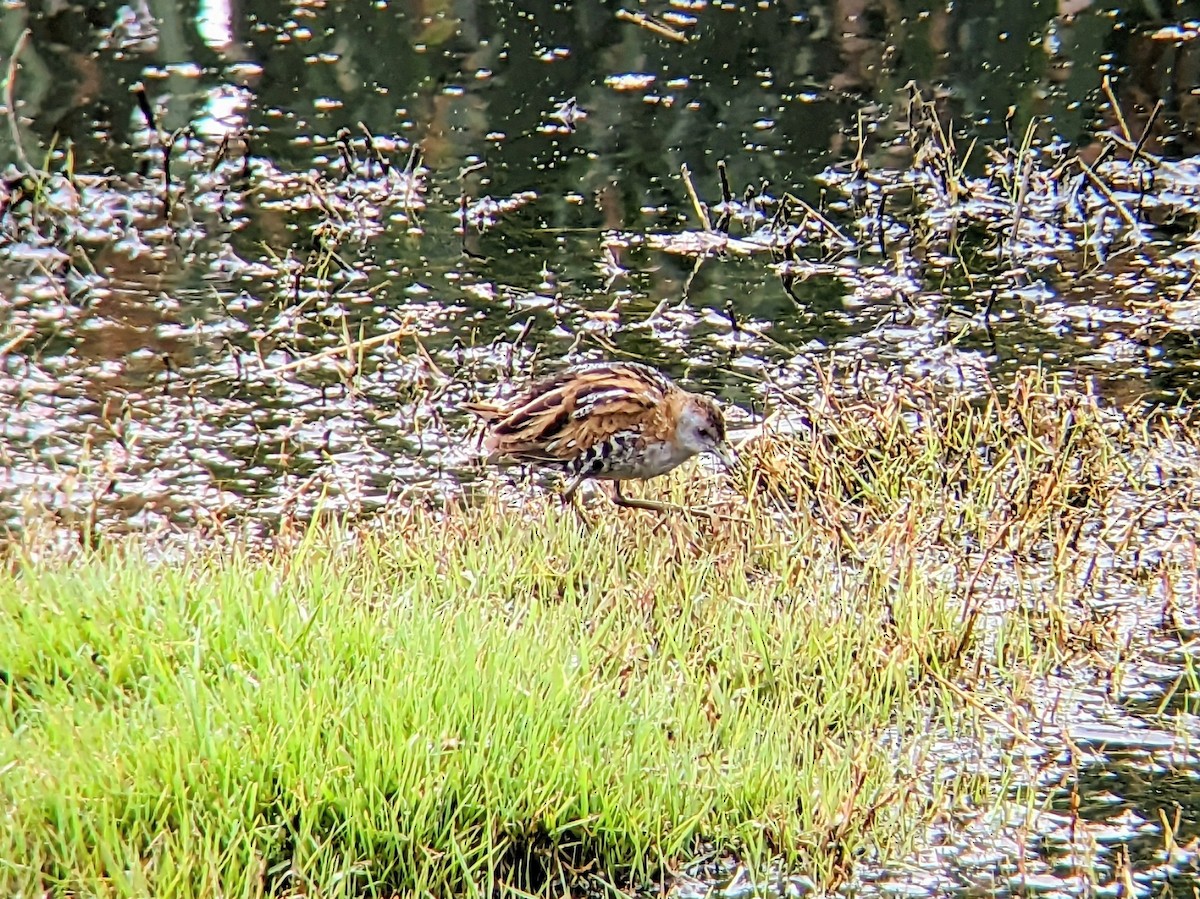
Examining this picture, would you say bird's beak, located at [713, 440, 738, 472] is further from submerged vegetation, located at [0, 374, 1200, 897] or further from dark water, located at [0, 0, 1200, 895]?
dark water, located at [0, 0, 1200, 895]

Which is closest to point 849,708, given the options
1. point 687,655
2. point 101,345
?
point 687,655

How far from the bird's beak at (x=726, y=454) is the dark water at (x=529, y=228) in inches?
36.9

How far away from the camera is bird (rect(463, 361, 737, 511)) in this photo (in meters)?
5.95

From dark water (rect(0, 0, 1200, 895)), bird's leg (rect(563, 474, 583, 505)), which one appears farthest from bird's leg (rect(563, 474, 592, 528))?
dark water (rect(0, 0, 1200, 895))

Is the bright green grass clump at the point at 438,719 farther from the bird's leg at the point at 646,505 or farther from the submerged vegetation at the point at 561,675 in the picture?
the bird's leg at the point at 646,505

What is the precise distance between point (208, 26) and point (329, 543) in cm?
637

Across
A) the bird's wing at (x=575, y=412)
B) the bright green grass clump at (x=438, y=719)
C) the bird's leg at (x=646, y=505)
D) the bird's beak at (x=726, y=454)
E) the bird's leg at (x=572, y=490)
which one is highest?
the bird's wing at (x=575, y=412)

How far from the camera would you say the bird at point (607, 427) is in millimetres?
5949

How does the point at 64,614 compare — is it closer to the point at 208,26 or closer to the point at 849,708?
the point at 849,708

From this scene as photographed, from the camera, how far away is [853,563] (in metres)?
6.03

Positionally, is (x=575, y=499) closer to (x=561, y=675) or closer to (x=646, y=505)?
(x=646, y=505)

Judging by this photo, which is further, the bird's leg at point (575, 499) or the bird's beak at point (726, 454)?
the bird's beak at point (726, 454)

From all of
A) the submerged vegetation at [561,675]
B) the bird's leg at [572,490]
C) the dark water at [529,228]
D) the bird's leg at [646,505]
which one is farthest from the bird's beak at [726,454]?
the dark water at [529,228]

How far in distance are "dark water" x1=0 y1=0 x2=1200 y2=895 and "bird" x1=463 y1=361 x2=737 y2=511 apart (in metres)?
0.58
